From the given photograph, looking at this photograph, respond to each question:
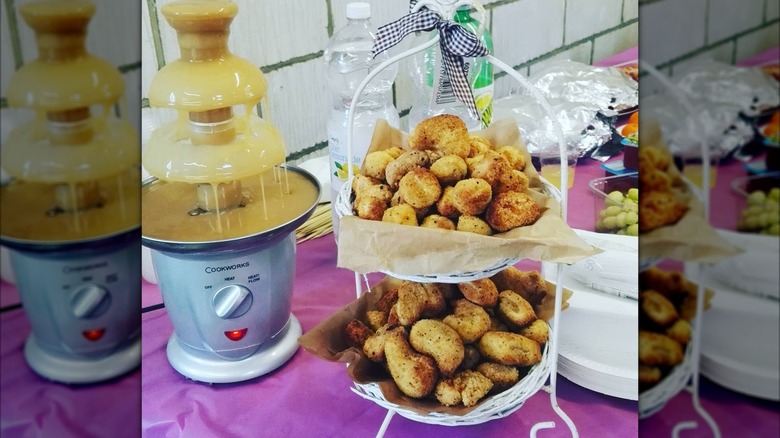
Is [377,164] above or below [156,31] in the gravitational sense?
below

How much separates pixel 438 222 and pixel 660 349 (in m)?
0.38

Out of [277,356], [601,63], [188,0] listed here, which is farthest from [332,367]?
[601,63]

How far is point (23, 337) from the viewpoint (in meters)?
0.23

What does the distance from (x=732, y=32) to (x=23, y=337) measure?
0.82 ft

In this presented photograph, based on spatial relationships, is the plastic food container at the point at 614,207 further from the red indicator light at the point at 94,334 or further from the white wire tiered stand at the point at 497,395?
the red indicator light at the point at 94,334

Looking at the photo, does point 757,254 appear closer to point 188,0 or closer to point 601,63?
point 188,0

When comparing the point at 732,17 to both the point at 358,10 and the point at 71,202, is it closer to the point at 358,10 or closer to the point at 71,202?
the point at 71,202

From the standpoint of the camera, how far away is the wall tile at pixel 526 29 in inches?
56.9

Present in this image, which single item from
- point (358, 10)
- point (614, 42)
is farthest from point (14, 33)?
point (614, 42)

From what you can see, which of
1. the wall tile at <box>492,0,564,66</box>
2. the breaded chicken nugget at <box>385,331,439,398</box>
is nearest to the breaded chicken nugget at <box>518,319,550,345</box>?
the breaded chicken nugget at <box>385,331,439,398</box>

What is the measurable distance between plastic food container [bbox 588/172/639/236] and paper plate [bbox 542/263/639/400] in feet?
0.54

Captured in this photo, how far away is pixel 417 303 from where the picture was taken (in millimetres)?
649

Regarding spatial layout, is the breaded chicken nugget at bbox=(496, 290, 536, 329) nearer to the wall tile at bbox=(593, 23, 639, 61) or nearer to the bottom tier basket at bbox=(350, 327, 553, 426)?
the bottom tier basket at bbox=(350, 327, 553, 426)

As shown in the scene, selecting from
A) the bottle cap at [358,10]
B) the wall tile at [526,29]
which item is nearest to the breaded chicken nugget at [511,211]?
the bottle cap at [358,10]
